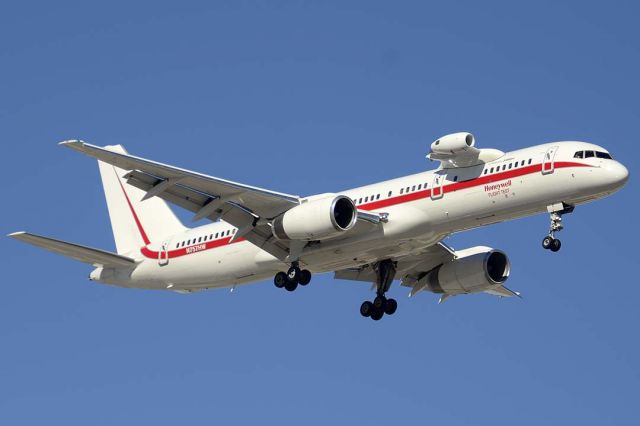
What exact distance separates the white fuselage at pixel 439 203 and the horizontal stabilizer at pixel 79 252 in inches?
137

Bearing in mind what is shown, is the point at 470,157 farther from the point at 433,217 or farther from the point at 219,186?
the point at 219,186

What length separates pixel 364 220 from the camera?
157 feet

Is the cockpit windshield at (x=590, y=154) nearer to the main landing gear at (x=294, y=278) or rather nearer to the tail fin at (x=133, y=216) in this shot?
the main landing gear at (x=294, y=278)

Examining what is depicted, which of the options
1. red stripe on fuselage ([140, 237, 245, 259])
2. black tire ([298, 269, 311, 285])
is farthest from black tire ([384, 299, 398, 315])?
red stripe on fuselage ([140, 237, 245, 259])

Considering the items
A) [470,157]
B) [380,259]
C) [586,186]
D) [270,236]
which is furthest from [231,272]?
[586,186]

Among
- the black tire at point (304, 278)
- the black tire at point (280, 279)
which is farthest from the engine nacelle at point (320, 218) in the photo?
the black tire at point (280, 279)

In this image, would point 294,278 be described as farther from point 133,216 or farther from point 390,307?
point 133,216

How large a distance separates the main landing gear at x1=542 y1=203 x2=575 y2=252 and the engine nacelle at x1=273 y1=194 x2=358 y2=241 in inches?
266

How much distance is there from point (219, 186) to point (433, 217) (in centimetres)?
765

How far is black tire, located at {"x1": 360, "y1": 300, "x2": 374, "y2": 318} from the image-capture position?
5356cm

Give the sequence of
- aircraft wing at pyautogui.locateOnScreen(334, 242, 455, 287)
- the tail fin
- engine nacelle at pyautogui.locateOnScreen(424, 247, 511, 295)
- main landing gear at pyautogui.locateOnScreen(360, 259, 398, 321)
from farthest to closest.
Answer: the tail fin → aircraft wing at pyautogui.locateOnScreen(334, 242, 455, 287) → engine nacelle at pyautogui.locateOnScreen(424, 247, 511, 295) → main landing gear at pyautogui.locateOnScreen(360, 259, 398, 321)

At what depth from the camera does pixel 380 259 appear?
5116 centimetres

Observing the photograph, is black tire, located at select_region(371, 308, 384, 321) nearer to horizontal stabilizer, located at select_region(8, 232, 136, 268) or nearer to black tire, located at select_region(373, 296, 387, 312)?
black tire, located at select_region(373, 296, 387, 312)

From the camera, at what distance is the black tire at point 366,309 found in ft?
176
